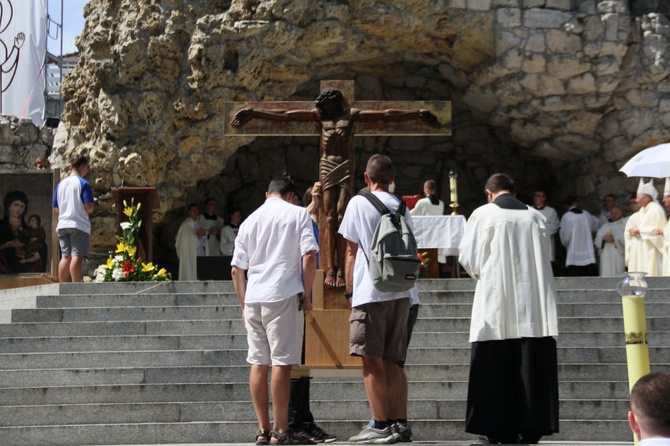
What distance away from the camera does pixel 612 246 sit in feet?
53.5

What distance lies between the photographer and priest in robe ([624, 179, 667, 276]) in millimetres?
13664

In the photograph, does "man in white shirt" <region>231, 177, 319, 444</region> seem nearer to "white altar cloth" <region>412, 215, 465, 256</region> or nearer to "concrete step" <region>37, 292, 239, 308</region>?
"concrete step" <region>37, 292, 239, 308</region>

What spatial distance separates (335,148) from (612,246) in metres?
9.16

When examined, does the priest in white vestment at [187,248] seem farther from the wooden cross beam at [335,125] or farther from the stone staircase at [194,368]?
the wooden cross beam at [335,125]

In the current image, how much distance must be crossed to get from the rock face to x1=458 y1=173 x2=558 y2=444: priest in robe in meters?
11.2

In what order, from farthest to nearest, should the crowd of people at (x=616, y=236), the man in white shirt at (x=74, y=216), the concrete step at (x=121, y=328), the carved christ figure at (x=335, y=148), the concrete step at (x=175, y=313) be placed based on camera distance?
the crowd of people at (x=616, y=236) → the man in white shirt at (x=74, y=216) → the concrete step at (x=175, y=313) → the concrete step at (x=121, y=328) → the carved christ figure at (x=335, y=148)

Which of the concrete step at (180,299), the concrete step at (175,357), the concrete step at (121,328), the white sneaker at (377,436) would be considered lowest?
the white sneaker at (377,436)

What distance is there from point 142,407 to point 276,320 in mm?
1884

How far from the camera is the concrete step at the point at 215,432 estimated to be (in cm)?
746

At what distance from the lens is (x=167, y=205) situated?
1805 centimetres

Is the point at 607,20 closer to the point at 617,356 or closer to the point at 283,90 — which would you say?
A: the point at 283,90

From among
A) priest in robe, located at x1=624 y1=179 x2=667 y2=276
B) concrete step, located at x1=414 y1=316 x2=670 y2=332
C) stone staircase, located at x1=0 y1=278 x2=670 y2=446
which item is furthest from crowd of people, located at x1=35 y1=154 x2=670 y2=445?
priest in robe, located at x1=624 y1=179 x2=667 y2=276

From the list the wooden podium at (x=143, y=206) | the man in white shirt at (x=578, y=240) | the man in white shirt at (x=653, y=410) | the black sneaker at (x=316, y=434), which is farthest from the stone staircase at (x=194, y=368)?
the man in white shirt at (x=578, y=240)

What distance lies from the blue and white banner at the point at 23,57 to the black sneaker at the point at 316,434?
691 inches
